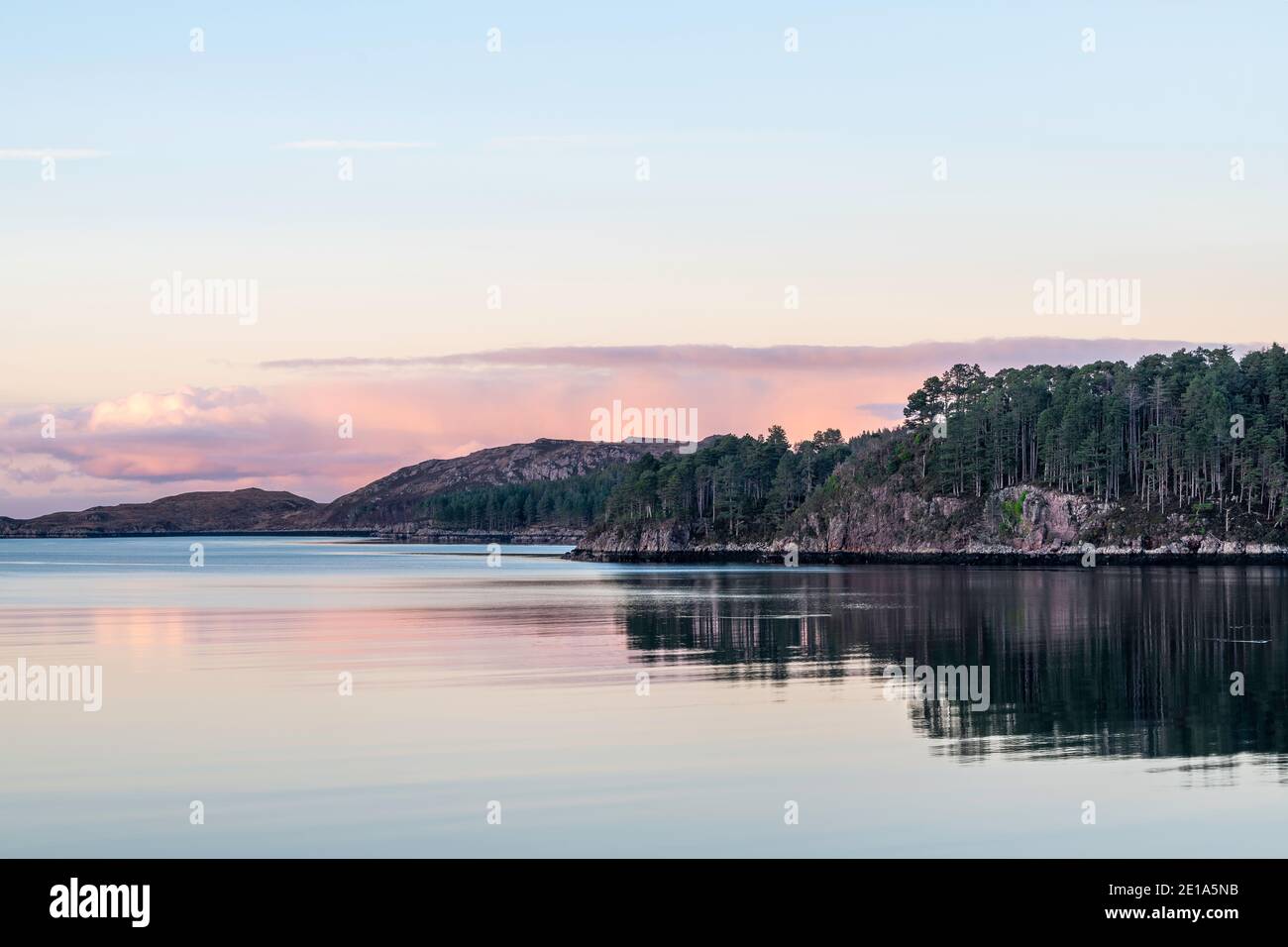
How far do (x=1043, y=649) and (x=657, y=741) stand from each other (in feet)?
84.7

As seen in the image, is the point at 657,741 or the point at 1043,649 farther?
the point at 1043,649

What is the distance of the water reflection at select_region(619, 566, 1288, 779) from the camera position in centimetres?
3409

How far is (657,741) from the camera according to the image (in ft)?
111

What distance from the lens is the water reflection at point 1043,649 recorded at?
3409 centimetres

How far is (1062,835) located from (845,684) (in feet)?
68.0

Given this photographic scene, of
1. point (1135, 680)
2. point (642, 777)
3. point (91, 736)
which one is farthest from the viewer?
point (1135, 680)

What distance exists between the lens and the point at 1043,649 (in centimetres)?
5403

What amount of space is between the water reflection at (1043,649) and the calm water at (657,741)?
0.25 meters

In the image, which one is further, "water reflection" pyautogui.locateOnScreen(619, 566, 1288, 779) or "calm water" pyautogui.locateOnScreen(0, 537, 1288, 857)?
"water reflection" pyautogui.locateOnScreen(619, 566, 1288, 779)

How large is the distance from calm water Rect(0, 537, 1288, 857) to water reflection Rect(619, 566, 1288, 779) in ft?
0.81

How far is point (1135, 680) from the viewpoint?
1720 inches
